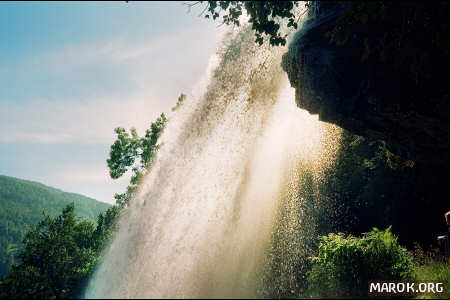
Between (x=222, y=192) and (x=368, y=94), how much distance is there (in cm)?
666

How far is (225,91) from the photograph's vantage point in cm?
1252

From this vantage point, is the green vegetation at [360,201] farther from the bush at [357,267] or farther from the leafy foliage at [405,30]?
the leafy foliage at [405,30]

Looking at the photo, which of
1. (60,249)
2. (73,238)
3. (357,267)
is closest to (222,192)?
(357,267)

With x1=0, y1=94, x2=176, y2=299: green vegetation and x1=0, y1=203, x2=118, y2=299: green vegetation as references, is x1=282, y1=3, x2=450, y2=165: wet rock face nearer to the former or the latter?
x1=0, y1=94, x2=176, y2=299: green vegetation

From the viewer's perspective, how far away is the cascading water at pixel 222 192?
7066 millimetres

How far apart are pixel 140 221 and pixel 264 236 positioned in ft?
18.3

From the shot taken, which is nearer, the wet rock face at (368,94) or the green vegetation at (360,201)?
A: the wet rock face at (368,94)

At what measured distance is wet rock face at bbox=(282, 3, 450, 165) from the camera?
20.4 ft

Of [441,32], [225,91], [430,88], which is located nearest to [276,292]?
[430,88]

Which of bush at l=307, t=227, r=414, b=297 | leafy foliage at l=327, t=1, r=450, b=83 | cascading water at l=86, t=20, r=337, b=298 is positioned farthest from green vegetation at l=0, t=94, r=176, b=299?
leafy foliage at l=327, t=1, r=450, b=83

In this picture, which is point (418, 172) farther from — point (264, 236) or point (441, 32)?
point (441, 32)

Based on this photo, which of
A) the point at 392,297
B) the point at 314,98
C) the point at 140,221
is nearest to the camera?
the point at 392,297

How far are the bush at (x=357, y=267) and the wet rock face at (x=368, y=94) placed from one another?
3.16 meters

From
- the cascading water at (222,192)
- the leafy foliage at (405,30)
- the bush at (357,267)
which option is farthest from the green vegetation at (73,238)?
the leafy foliage at (405,30)
